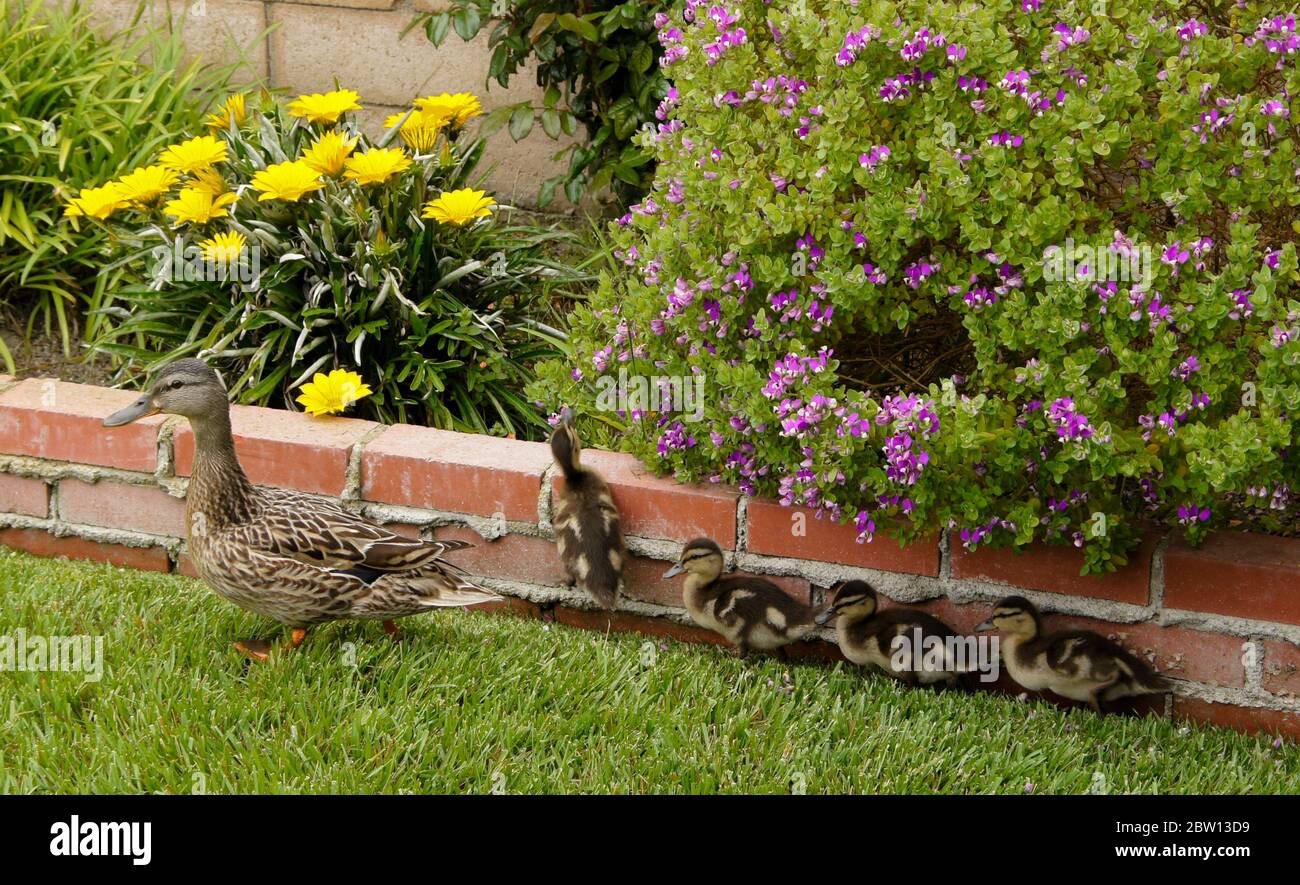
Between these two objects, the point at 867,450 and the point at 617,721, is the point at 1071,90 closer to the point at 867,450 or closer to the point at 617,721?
the point at 867,450

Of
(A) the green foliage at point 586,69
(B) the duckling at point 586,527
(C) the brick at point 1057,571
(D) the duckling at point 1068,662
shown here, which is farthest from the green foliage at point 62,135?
(D) the duckling at point 1068,662

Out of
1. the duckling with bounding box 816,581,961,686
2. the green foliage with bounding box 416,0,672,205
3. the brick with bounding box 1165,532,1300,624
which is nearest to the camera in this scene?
the brick with bounding box 1165,532,1300,624

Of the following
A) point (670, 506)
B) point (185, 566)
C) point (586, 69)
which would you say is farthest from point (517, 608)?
point (586, 69)

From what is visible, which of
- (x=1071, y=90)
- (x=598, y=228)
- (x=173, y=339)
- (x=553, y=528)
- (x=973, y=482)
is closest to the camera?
(x=1071, y=90)

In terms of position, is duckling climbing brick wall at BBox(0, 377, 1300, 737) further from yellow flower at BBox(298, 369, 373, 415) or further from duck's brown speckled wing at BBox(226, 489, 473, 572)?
duck's brown speckled wing at BBox(226, 489, 473, 572)

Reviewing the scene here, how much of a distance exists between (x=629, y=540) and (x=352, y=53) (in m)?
3.46

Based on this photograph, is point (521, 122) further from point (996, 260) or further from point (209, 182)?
point (996, 260)

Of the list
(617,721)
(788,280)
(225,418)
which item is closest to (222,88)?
(225,418)

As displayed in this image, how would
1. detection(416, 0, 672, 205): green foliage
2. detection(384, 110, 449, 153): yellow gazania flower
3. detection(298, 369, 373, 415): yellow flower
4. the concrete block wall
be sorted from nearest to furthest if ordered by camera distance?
detection(298, 369, 373, 415): yellow flower
detection(384, 110, 449, 153): yellow gazania flower
detection(416, 0, 672, 205): green foliage
the concrete block wall

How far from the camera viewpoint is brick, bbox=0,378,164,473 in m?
5.04

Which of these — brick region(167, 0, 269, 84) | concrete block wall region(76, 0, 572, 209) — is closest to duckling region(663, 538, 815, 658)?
concrete block wall region(76, 0, 572, 209)

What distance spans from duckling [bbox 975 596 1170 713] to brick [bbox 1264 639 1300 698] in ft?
0.92

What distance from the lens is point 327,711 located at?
3812mm

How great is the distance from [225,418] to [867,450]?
6.11 feet
